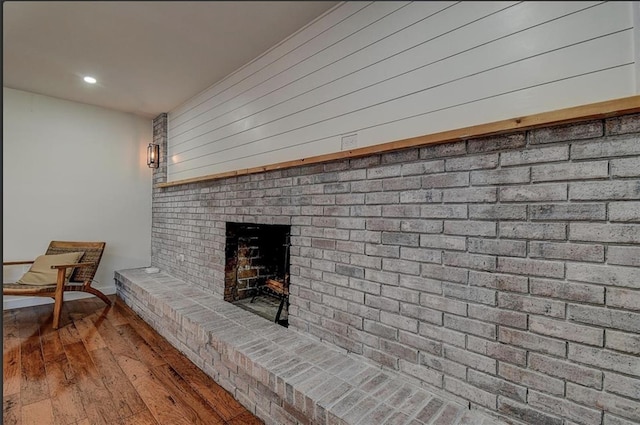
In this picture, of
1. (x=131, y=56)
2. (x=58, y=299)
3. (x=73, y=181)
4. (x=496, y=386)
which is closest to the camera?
(x=496, y=386)

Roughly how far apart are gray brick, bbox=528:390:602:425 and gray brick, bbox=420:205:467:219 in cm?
77

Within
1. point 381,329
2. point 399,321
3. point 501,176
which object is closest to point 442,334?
point 399,321

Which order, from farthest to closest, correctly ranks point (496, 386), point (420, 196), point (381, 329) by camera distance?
point (381, 329) → point (420, 196) → point (496, 386)

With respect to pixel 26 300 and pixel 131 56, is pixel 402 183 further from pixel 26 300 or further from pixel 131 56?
pixel 26 300

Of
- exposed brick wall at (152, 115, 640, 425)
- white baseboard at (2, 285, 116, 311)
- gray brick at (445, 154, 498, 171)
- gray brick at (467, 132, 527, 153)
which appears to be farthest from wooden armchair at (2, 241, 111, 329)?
gray brick at (467, 132, 527, 153)

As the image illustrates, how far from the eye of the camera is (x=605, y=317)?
1.06 meters

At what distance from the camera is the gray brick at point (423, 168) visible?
58.2 inches

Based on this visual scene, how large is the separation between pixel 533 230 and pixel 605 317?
0.36 meters

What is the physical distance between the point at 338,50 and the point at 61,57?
2.59 metres

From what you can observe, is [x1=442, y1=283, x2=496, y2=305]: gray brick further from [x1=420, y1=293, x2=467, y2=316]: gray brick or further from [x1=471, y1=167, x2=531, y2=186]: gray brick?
[x1=471, y1=167, x2=531, y2=186]: gray brick

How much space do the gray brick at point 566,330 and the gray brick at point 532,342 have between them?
0.08 feet

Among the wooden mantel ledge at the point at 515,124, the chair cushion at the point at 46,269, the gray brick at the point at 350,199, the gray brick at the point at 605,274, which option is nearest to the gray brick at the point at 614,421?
the gray brick at the point at 605,274

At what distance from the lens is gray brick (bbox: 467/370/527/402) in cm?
123

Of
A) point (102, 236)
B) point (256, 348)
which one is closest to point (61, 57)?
point (102, 236)
